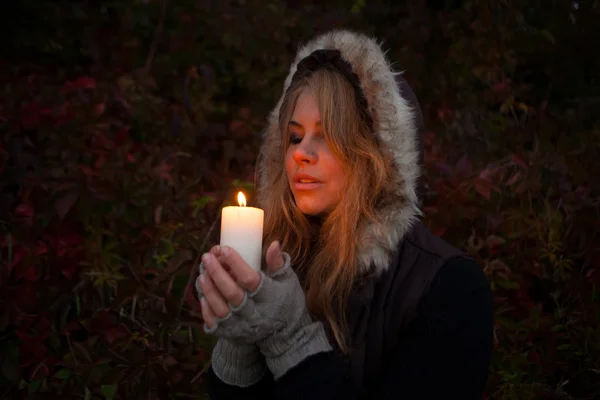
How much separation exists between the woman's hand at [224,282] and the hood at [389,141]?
442 millimetres

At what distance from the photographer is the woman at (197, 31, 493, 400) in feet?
4.58

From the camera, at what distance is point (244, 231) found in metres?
1.30

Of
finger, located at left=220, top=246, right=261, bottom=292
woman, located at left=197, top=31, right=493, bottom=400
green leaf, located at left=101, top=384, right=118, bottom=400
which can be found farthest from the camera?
green leaf, located at left=101, top=384, right=118, bottom=400

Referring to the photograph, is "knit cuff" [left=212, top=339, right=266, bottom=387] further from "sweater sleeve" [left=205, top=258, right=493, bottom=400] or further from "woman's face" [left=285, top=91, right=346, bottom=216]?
"woman's face" [left=285, top=91, right=346, bottom=216]

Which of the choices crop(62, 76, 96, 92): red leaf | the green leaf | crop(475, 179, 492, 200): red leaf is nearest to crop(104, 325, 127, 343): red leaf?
the green leaf

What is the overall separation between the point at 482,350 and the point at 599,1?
385cm

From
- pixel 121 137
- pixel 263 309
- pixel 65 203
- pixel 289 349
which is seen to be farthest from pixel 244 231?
pixel 121 137

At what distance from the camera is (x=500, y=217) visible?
2967 millimetres

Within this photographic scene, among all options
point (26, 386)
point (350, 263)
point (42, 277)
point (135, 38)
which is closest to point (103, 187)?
point (42, 277)

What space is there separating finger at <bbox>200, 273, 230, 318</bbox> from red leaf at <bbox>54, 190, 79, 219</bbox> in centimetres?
144

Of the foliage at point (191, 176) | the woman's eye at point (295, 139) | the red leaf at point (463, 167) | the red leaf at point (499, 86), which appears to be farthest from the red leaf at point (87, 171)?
the red leaf at point (499, 86)

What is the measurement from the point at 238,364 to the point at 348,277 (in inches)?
15.7

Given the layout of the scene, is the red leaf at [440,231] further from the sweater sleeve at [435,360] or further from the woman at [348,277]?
the sweater sleeve at [435,360]

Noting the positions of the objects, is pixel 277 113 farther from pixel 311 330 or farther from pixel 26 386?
pixel 26 386
